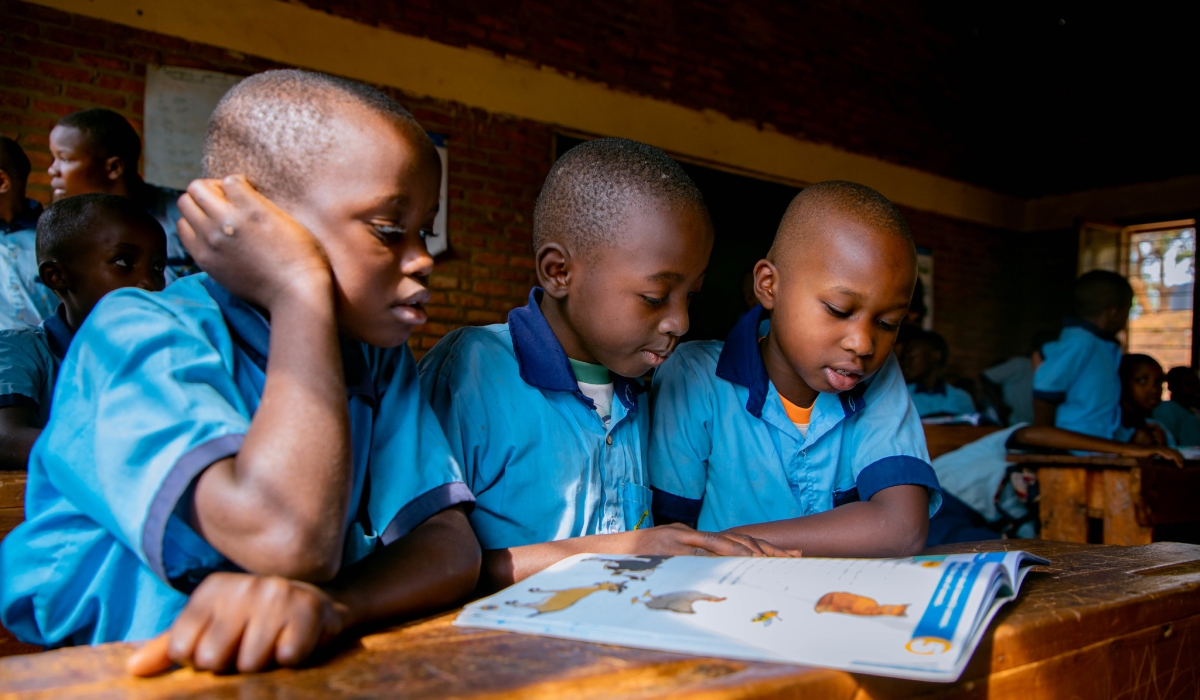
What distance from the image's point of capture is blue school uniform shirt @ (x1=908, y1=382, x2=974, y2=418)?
5.37 metres

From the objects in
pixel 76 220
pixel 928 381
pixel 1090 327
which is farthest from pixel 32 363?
pixel 928 381

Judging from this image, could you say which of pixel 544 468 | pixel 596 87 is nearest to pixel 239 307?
pixel 544 468

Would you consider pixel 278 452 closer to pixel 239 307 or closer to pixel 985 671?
pixel 239 307

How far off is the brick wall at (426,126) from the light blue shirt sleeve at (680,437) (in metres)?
3.57

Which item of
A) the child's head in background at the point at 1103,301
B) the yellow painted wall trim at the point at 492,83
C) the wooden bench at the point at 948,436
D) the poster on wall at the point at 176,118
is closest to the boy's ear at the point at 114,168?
the poster on wall at the point at 176,118

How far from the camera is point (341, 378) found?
825 millimetres

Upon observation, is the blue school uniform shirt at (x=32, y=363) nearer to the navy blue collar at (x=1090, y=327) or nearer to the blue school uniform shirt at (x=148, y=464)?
the blue school uniform shirt at (x=148, y=464)

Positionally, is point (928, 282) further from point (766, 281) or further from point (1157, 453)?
point (766, 281)

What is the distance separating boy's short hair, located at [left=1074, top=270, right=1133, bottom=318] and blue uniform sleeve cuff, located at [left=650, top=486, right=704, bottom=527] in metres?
4.26

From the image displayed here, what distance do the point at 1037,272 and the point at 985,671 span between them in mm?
9117

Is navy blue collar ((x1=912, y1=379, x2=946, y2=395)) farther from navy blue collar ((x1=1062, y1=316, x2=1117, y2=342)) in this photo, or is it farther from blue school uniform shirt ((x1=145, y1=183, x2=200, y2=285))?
blue school uniform shirt ((x1=145, y1=183, x2=200, y2=285))

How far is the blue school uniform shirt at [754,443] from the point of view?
1604 millimetres

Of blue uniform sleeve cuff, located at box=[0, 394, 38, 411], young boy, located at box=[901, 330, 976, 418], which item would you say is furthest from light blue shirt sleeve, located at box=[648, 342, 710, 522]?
young boy, located at box=[901, 330, 976, 418]

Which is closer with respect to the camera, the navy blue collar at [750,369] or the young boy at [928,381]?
the navy blue collar at [750,369]
